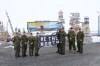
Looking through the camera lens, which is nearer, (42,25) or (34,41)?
(34,41)

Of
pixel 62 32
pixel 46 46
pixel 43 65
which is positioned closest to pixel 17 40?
pixel 62 32

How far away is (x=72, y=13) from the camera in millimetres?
55094

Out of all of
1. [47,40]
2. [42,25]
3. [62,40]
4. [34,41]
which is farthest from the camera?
[42,25]

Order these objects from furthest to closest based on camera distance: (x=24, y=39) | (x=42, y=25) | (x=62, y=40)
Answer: (x=42, y=25) → (x=62, y=40) → (x=24, y=39)

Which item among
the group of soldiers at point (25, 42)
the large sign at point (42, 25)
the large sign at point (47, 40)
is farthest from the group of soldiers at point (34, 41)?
the large sign at point (42, 25)

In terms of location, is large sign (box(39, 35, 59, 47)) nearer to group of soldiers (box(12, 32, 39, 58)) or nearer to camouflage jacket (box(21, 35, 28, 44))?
group of soldiers (box(12, 32, 39, 58))

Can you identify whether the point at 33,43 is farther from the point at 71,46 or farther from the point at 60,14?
the point at 60,14

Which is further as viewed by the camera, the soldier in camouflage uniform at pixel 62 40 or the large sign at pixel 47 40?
the large sign at pixel 47 40

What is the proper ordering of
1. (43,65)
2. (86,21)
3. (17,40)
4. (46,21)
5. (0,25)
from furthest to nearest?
(0,25)
(46,21)
(86,21)
(17,40)
(43,65)

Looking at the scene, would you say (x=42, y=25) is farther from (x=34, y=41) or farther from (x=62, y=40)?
(x=34, y=41)

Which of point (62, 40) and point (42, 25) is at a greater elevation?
point (42, 25)

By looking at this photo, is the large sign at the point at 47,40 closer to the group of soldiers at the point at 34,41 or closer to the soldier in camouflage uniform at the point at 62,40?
the group of soldiers at the point at 34,41

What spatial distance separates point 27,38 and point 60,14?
28.8m

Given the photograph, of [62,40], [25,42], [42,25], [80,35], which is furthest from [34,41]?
[42,25]
